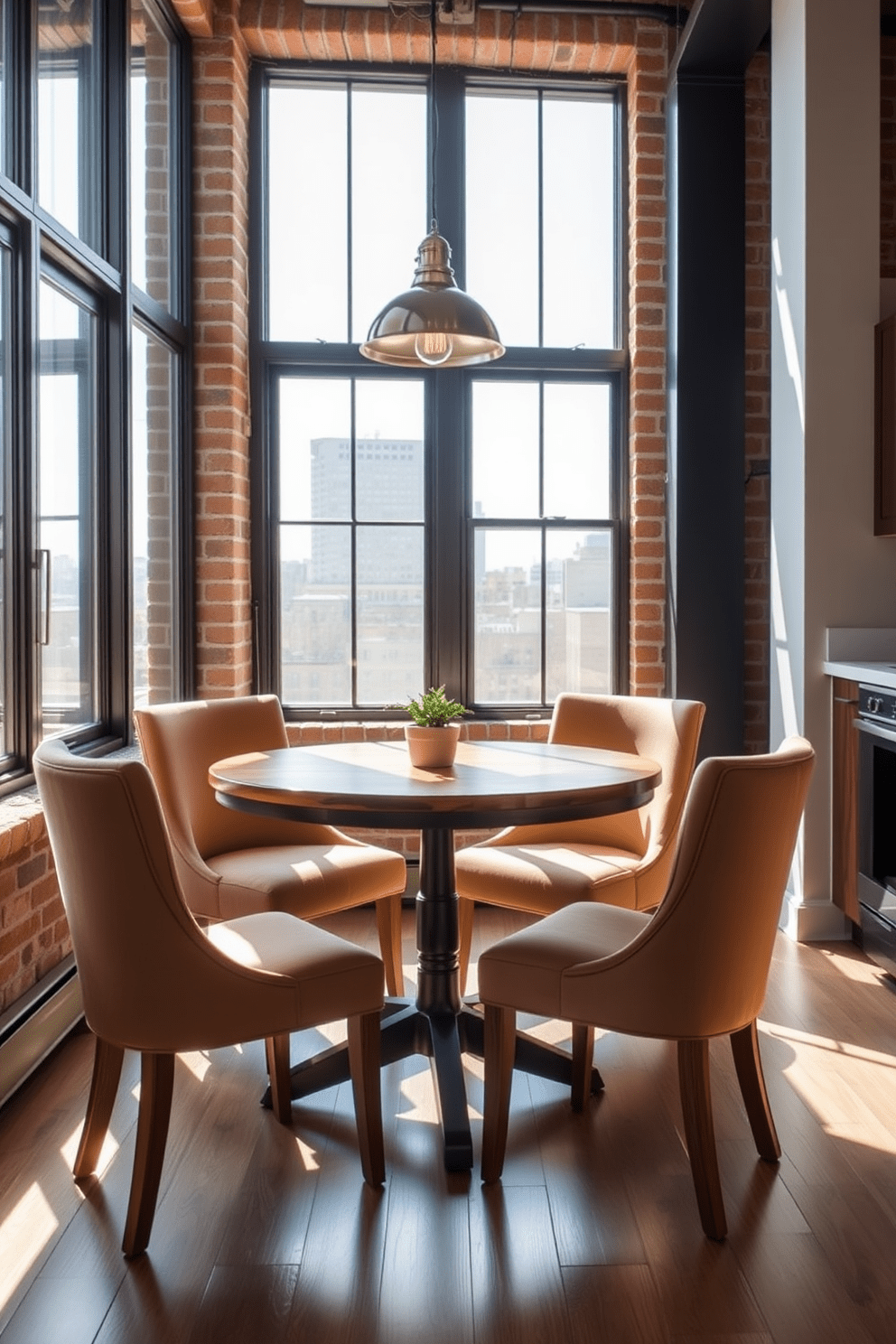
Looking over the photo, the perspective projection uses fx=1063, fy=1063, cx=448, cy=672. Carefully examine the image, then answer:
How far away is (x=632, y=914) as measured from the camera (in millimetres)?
2281

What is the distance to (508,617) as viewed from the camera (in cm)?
435

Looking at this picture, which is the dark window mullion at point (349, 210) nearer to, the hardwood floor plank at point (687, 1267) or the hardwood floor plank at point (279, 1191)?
the hardwood floor plank at point (279, 1191)

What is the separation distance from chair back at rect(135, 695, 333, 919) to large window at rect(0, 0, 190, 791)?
340 mm

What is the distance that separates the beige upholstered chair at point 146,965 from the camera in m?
1.78

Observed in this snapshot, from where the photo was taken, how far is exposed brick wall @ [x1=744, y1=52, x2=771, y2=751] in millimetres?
4238

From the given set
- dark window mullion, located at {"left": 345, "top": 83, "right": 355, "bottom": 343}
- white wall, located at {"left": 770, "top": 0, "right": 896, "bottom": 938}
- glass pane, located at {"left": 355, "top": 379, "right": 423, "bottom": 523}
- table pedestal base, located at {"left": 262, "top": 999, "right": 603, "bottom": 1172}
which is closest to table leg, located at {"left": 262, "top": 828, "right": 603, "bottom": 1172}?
table pedestal base, located at {"left": 262, "top": 999, "right": 603, "bottom": 1172}

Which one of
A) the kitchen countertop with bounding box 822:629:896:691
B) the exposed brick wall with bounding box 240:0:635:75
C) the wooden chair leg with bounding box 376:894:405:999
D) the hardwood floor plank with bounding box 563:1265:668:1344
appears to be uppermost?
the exposed brick wall with bounding box 240:0:635:75

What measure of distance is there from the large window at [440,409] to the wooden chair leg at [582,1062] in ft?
6.69

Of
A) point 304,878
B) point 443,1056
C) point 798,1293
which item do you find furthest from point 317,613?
point 798,1293

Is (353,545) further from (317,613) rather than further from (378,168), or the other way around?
(378,168)

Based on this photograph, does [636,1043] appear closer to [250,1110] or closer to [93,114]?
[250,1110]

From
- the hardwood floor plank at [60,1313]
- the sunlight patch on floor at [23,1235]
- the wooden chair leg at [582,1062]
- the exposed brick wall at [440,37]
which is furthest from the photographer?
the exposed brick wall at [440,37]

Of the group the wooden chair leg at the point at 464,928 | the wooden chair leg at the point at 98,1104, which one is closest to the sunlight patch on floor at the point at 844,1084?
the wooden chair leg at the point at 464,928

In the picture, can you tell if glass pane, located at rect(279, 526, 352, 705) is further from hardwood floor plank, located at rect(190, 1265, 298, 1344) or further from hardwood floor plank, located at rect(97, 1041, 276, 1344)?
hardwood floor plank, located at rect(190, 1265, 298, 1344)
